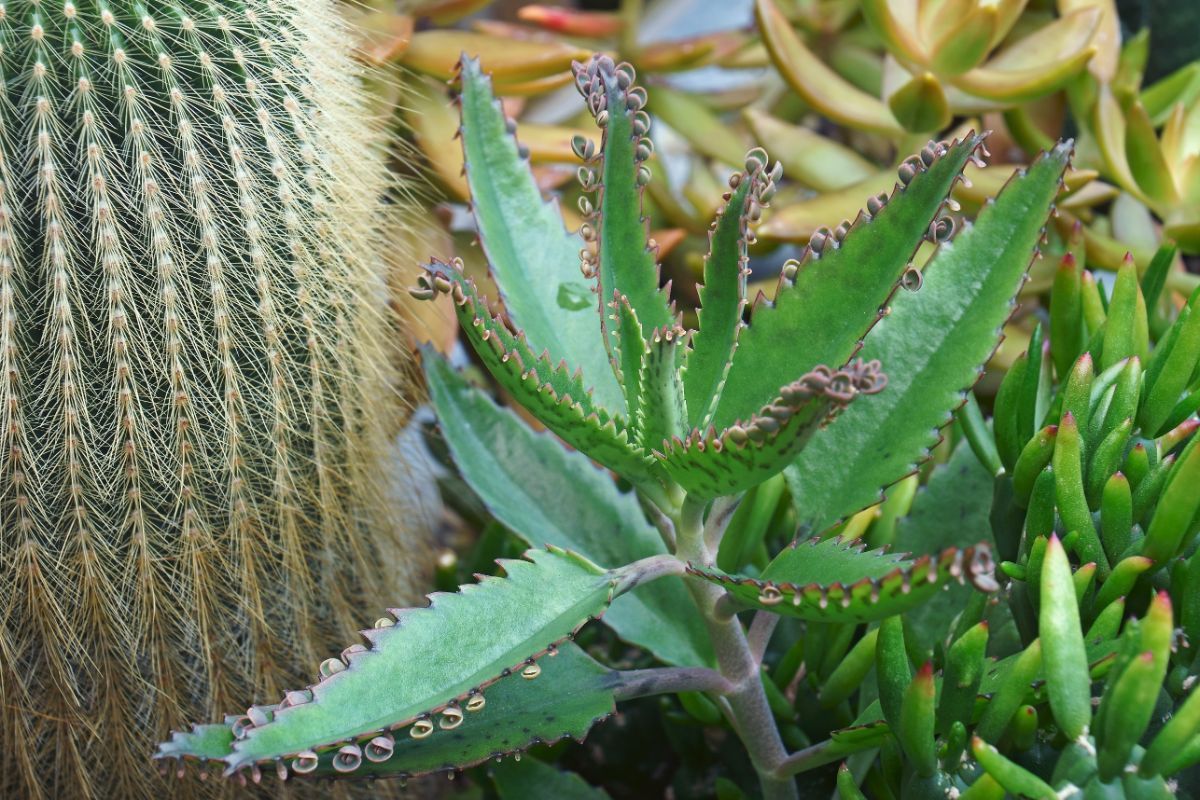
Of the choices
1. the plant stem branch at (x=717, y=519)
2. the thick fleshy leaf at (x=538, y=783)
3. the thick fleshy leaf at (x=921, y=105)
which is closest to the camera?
the plant stem branch at (x=717, y=519)

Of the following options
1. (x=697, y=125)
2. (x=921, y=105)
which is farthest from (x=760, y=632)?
(x=697, y=125)

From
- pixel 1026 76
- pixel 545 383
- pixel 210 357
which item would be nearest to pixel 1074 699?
pixel 545 383

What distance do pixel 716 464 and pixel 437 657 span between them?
0.61 feet

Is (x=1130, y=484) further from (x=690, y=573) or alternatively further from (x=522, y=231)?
(x=522, y=231)

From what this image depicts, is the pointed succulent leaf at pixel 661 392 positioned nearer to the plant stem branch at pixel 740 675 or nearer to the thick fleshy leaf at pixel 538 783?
the plant stem branch at pixel 740 675

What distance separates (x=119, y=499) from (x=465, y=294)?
357 millimetres

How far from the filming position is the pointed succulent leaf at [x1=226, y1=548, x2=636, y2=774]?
0.59m

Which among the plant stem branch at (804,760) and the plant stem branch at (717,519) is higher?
the plant stem branch at (717,519)

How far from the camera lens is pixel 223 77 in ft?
2.93

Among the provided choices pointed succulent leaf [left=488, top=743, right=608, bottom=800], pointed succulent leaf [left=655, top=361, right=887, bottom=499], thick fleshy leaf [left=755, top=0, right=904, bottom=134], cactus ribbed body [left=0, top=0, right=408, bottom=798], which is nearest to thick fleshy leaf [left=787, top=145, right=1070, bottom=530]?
pointed succulent leaf [left=655, top=361, right=887, bottom=499]

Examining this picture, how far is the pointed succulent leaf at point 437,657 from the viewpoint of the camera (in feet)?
1.92

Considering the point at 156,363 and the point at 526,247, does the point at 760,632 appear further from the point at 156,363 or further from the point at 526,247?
the point at 156,363

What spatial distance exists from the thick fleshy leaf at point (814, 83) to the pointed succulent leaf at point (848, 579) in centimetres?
64

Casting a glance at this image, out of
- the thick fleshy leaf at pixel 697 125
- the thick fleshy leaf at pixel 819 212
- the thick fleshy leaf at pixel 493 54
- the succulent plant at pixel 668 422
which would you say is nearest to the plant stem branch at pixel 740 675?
the succulent plant at pixel 668 422
